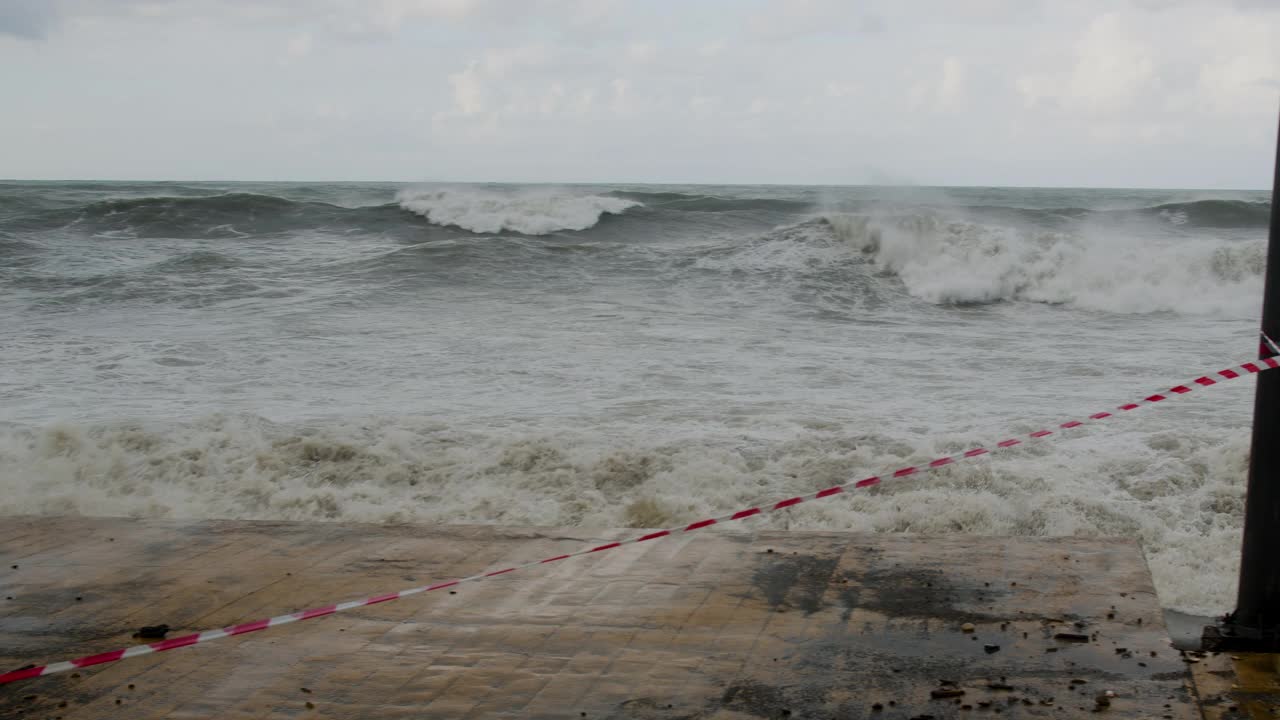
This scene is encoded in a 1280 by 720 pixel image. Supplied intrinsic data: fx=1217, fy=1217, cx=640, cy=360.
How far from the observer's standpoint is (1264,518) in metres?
4.27

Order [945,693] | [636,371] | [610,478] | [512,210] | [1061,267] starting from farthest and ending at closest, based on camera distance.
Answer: [512,210] < [1061,267] < [636,371] < [610,478] < [945,693]

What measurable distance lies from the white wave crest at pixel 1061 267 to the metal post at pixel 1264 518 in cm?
1492

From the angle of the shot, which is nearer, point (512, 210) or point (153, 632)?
point (153, 632)

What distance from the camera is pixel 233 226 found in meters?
27.9

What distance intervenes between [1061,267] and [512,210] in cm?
1344

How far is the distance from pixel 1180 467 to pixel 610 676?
5.63m

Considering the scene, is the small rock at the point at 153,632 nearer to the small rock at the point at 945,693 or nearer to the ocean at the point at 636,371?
the small rock at the point at 945,693

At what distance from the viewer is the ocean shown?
26.5 feet

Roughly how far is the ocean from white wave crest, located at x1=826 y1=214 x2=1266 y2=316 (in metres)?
0.08

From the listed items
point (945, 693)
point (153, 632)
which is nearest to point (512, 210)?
point (153, 632)

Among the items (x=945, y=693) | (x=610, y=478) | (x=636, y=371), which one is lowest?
(x=610, y=478)

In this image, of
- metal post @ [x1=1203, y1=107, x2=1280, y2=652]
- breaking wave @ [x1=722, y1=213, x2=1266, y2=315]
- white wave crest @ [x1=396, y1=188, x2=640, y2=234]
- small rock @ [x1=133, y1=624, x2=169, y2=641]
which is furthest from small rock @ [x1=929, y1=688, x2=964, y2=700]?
white wave crest @ [x1=396, y1=188, x2=640, y2=234]

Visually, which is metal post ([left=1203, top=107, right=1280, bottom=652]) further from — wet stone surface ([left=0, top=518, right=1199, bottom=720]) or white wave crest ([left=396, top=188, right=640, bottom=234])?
white wave crest ([left=396, top=188, right=640, bottom=234])

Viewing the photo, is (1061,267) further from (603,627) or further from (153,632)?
(153,632)
